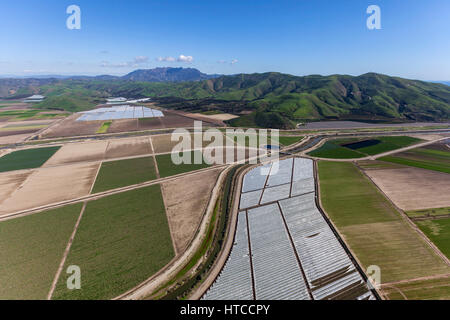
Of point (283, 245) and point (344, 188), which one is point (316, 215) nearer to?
point (283, 245)

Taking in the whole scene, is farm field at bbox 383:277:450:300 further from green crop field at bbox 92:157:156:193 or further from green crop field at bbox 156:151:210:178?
green crop field at bbox 92:157:156:193

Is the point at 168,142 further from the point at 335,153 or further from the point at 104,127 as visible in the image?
the point at 335,153

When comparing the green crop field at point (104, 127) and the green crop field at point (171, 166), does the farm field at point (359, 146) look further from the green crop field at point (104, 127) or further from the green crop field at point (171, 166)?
the green crop field at point (104, 127)

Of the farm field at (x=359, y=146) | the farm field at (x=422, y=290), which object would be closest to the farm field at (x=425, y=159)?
the farm field at (x=359, y=146)

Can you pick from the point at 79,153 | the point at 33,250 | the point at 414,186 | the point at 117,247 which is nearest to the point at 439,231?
the point at 414,186
